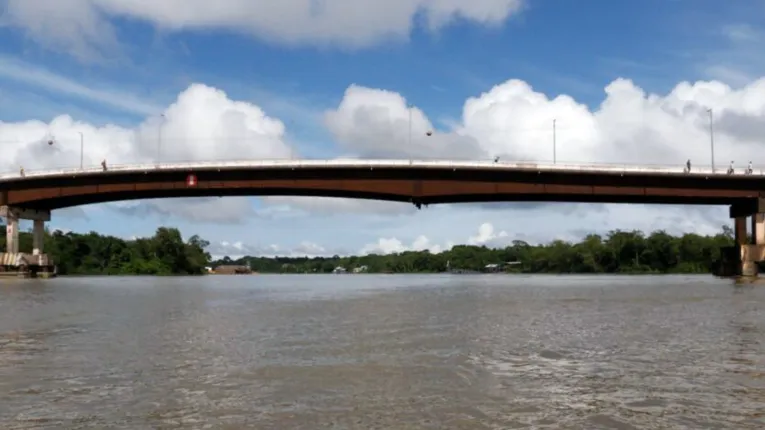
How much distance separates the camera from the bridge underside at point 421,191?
82.3m

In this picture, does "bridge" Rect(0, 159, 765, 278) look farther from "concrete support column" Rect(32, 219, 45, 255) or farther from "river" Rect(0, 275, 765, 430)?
"river" Rect(0, 275, 765, 430)

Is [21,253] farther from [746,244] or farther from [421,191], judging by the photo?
[746,244]

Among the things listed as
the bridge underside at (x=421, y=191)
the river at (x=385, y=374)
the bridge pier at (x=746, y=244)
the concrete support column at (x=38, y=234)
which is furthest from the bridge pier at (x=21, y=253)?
the bridge pier at (x=746, y=244)

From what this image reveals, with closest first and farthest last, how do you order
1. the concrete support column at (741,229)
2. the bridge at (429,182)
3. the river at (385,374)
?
the river at (385,374), the bridge at (429,182), the concrete support column at (741,229)

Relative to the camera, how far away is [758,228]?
9075cm

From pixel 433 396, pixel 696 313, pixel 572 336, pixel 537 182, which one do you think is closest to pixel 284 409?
pixel 433 396

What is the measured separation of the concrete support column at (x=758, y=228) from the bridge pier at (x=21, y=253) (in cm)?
10125

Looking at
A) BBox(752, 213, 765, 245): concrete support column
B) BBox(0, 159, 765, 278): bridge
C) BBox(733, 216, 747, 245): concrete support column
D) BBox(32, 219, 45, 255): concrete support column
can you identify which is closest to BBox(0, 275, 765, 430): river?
BBox(0, 159, 765, 278): bridge

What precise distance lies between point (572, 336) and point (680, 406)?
1166 centimetres

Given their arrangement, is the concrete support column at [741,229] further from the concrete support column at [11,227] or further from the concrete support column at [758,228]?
the concrete support column at [11,227]

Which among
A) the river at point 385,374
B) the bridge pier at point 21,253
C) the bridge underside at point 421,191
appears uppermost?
the bridge underside at point 421,191

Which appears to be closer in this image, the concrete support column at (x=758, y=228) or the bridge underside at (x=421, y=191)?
the bridge underside at (x=421, y=191)

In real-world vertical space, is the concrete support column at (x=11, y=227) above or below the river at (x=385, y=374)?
above

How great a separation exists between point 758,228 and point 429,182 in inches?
1755
